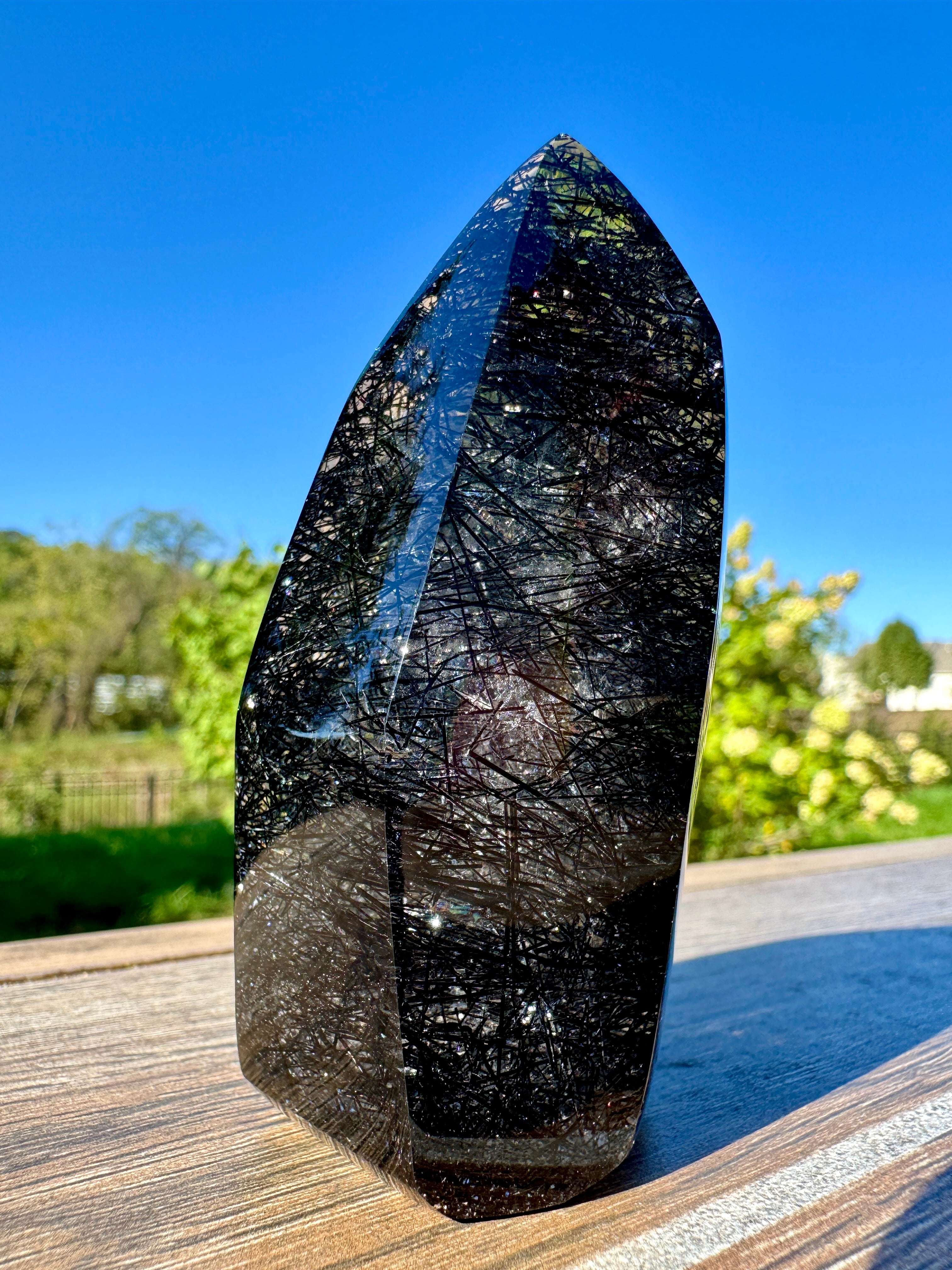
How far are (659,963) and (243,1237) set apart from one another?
0.54 m

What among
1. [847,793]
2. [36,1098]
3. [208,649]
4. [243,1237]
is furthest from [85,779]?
[243,1237]

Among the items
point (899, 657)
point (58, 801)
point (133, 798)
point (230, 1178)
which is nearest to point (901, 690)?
point (899, 657)

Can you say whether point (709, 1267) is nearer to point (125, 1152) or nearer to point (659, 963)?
point (659, 963)

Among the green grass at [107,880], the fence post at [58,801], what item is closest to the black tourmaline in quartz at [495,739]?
the green grass at [107,880]

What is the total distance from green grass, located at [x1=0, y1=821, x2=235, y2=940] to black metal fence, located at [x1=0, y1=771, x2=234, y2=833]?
55.9 inches

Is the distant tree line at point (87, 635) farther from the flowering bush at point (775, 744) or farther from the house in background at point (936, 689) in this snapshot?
the house in background at point (936, 689)

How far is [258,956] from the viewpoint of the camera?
1.10 m

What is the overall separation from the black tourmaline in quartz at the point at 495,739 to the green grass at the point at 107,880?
3.07 metres

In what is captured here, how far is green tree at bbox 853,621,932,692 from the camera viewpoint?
→ 2195 centimetres

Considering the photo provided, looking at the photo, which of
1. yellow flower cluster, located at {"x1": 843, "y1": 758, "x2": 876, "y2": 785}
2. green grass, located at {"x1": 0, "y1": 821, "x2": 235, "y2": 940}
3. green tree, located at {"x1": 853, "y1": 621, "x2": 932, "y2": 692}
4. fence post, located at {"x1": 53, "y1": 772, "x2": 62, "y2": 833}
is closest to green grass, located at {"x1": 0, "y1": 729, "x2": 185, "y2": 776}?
fence post, located at {"x1": 53, "y1": 772, "x2": 62, "y2": 833}

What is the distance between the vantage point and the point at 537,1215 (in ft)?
3.32

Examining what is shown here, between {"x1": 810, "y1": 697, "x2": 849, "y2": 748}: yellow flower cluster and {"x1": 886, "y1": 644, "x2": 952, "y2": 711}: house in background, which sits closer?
{"x1": 810, "y1": 697, "x2": 849, "y2": 748}: yellow flower cluster

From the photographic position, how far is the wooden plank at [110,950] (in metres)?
1.99

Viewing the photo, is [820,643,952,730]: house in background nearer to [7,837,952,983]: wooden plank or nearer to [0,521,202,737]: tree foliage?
[7,837,952,983]: wooden plank
